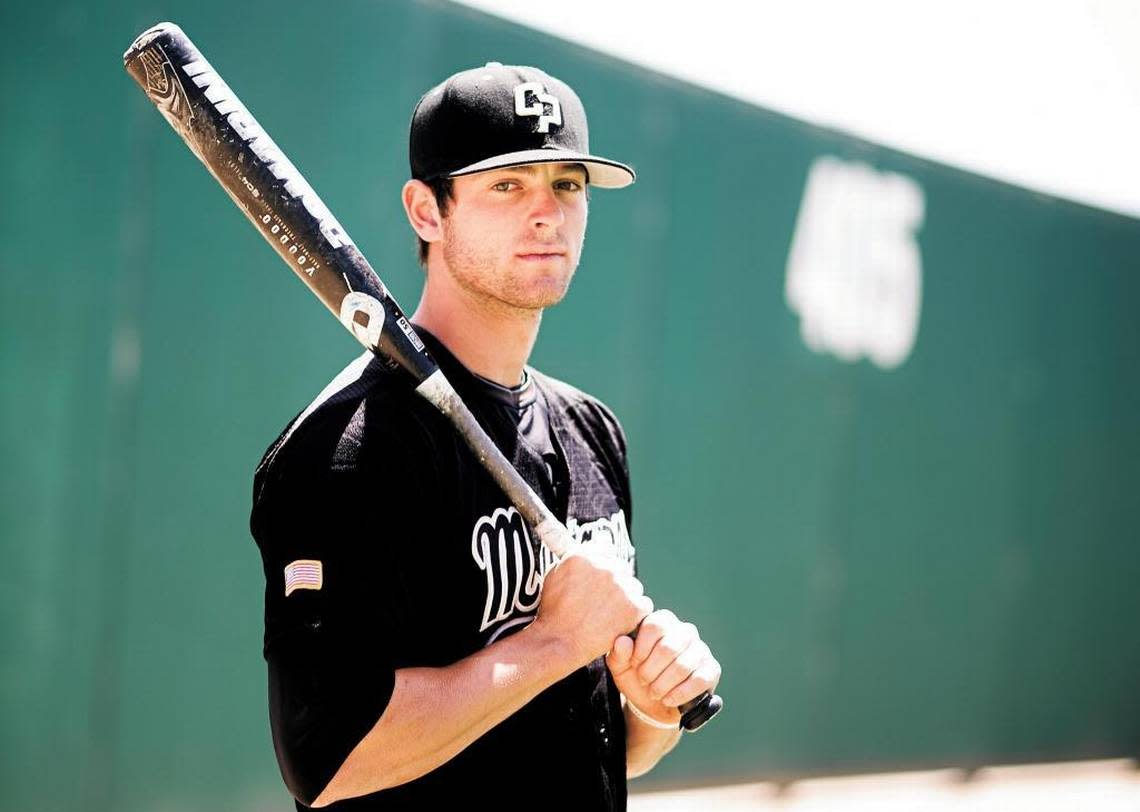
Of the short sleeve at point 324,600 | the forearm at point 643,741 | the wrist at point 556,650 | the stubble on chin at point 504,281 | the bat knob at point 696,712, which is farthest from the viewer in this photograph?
the forearm at point 643,741

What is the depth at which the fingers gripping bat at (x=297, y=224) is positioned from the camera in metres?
1.76

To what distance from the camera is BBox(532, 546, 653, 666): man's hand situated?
5.63 ft

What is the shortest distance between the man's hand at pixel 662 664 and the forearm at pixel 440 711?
0.42ft

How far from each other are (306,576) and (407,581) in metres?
0.15

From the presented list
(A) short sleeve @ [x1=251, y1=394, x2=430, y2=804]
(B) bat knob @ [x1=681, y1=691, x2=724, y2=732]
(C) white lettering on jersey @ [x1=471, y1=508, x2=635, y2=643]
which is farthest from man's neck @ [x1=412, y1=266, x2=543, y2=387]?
(B) bat knob @ [x1=681, y1=691, x2=724, y2=732]

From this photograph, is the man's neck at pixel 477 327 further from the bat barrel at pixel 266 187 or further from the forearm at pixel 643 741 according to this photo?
the forearm at pixel 643 741

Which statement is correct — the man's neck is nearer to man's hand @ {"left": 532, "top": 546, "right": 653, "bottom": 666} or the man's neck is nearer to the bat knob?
man's hand @ {"left": 532, "top": 546, "right": 653, "bottom": 666}

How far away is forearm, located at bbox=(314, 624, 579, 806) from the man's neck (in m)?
0.50

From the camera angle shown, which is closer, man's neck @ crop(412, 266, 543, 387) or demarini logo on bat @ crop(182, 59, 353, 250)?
demarini logo on bat @ crop(182, 59, 353, 250)

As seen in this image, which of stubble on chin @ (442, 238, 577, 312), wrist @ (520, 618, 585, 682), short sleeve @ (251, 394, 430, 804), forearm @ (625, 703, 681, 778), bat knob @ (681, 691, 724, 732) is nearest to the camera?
short sleeve @ (251, 394, 430, 804)

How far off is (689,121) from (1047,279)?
100 inches

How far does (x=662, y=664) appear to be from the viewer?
5.82ft

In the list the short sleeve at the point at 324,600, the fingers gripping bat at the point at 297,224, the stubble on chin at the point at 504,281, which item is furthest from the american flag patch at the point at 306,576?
the stubble on chin at the point at 504,281

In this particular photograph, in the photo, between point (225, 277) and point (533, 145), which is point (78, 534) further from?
point (533, 145)
